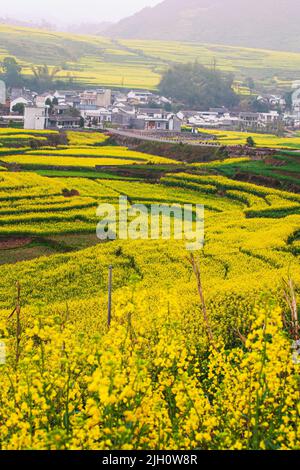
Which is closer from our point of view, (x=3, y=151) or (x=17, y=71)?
(x=3, y=151)

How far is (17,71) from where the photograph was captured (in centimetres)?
12006

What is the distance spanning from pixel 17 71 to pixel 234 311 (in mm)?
109477

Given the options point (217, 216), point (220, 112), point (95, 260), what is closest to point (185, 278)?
point (95, 260)

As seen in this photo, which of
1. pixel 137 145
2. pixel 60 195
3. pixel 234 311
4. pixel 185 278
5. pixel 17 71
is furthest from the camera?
pixel 17 71

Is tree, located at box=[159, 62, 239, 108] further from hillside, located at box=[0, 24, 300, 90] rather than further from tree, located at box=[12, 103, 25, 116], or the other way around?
tree, located at box=[12, 103, 25, 116]

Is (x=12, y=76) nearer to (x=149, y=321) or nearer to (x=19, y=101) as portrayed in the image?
(x=19, y=101)

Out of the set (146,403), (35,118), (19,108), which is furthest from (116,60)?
(146,403)

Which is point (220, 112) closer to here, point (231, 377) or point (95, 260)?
point (95, 260)

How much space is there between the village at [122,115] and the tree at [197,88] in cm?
391

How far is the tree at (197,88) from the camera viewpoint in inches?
4756

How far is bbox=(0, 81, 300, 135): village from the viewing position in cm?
7581

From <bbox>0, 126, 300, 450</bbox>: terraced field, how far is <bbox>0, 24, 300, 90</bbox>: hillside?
93.1 meters

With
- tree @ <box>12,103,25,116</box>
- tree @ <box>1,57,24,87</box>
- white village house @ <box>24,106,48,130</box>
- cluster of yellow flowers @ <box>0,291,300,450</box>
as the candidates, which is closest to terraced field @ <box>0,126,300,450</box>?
cluster of yellow flowers @ <box>0,291,300,450</box>

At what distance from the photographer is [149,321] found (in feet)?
46.2
